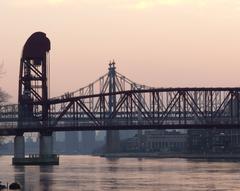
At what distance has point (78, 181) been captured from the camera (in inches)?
5512

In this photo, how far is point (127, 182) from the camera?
450 ft

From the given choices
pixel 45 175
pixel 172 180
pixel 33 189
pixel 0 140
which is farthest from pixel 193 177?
pixel 0 140

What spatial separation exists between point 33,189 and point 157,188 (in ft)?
40.0

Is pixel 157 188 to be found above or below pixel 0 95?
below

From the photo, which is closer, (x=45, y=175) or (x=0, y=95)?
(x=45, y=175)

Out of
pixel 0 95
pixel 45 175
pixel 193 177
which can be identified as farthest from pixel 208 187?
pixel 0 95

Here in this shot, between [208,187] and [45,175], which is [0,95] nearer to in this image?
[45,175]

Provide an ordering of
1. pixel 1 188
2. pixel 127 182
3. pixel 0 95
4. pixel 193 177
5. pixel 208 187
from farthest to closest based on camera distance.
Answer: pixel 0 95 → pixel 193 177 → pixel 127 182 → pixel 208 187 → pixel 1 188

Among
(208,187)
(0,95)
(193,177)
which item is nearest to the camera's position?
(208,187)

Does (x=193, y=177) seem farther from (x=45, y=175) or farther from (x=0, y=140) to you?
(x=0, y=140)

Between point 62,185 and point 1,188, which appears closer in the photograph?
point 1,188

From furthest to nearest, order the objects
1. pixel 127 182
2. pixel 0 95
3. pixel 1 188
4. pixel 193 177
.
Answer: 1. pixel 0 95
2. pixel 193 177
3. pixel 127 182
4. pixel 1 188

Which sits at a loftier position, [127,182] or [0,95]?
[0,95]

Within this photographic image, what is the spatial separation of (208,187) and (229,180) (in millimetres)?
17195
